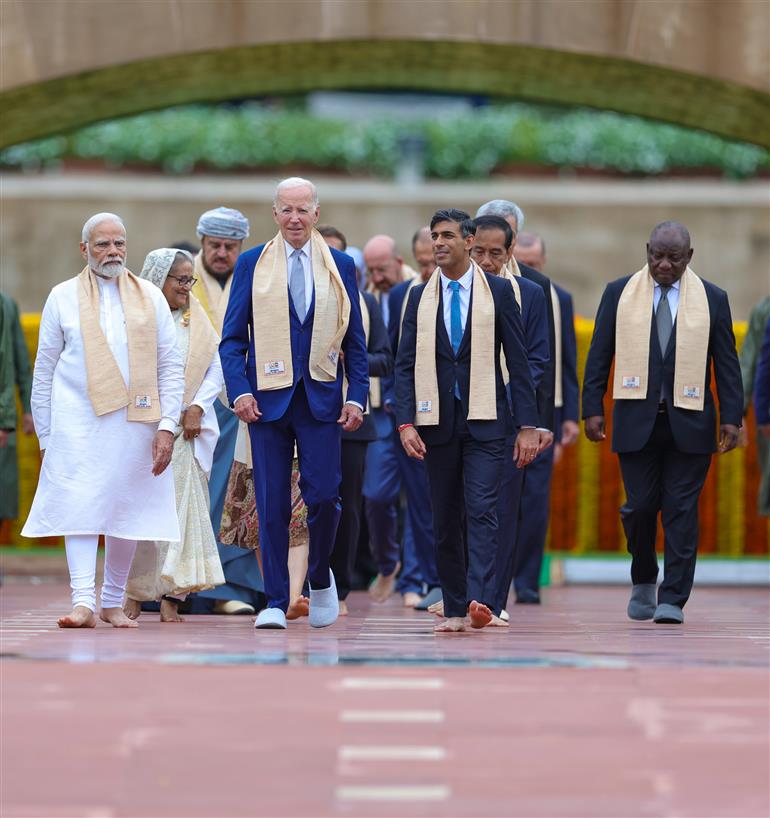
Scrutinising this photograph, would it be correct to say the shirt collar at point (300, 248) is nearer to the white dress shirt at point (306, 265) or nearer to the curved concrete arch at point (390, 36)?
the white dress shirt at point (306, 265)

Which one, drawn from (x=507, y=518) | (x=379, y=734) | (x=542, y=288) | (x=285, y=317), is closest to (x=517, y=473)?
(x=507, y=518)

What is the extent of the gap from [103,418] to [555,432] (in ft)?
11.3

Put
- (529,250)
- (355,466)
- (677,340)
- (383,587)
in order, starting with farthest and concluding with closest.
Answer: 1. (383,587)
2. (529,250)
3. (355,466)
4. (677,340)

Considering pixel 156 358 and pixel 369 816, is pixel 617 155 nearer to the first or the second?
pixel 156 358

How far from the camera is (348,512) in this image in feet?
33.2

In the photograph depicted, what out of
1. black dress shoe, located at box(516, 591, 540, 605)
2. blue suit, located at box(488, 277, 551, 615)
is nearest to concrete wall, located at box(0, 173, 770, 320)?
black dress shoe, located at box(516, 591, 540, 605)

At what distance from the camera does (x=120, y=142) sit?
24.8 metres

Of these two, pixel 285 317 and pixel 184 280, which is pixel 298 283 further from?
pixel 184 280

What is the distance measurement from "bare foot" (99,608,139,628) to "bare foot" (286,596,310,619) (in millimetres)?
727

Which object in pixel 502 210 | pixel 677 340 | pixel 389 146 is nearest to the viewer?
pixel 677 340

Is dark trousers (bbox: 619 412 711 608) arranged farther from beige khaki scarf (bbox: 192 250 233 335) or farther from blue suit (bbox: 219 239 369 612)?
beige khaki scarf (bbox: 192 250 233 335)

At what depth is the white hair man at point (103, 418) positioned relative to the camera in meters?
8.80

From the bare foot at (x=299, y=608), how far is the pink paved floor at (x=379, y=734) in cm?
171

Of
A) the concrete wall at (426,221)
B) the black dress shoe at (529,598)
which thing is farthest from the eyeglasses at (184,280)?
the concrete wall at (426,221)
